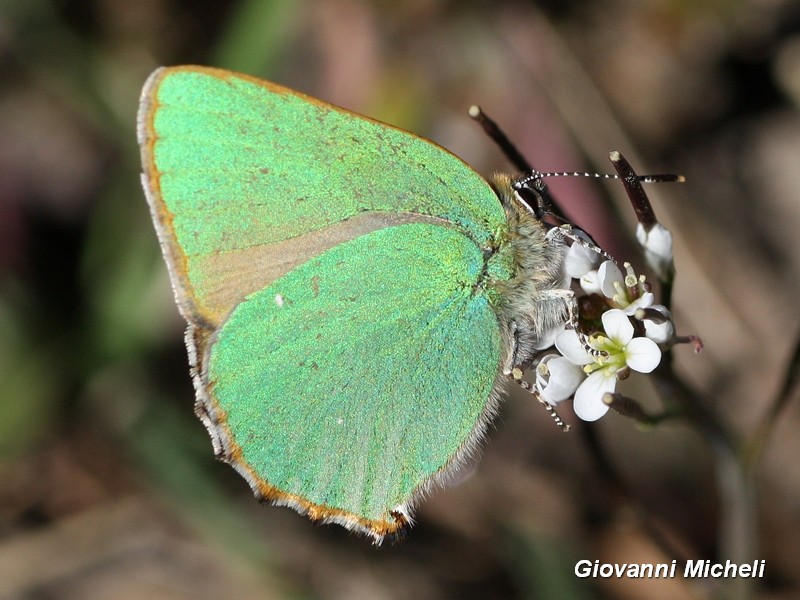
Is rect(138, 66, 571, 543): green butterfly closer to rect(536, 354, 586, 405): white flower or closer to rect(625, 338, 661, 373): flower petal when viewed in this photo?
rect(536, 354, 586, 405): white flower

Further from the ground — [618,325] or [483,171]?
[618,325]

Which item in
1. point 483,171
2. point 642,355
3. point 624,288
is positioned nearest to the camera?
point 642,355

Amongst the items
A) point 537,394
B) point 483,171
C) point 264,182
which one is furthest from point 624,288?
point 483,171

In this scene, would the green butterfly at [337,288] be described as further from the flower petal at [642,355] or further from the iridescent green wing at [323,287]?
the flower petal at [642,355]

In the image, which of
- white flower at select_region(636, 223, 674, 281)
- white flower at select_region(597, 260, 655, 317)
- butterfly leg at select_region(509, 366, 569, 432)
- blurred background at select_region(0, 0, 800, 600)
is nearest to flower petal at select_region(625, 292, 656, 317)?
white flower at select_region(597, 260, 655, 317)

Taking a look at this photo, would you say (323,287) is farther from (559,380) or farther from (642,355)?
(642,355)

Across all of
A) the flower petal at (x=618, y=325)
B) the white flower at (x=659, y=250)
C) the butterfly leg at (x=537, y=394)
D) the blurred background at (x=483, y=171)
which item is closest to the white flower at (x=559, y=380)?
the butterfly leg at (x=537, y=394)
